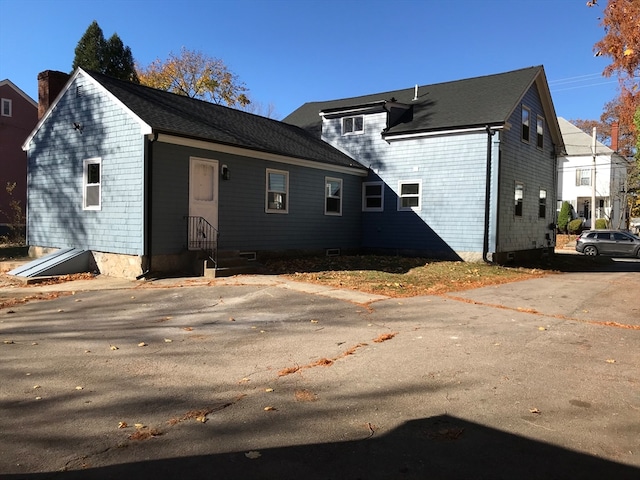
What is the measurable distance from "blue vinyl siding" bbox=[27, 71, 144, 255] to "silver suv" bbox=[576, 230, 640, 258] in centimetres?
2424

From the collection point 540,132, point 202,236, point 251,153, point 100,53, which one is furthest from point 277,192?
point 100,53

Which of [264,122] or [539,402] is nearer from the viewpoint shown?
[539,402]

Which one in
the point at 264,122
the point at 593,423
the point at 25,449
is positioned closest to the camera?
the point at 25,449

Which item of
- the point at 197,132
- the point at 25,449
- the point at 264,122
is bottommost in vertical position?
the point at 25,449

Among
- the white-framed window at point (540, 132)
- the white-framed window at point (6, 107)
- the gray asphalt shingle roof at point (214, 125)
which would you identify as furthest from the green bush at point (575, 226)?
the white-framed window at point (6, 107)

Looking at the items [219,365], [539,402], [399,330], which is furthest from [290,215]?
[539,402]

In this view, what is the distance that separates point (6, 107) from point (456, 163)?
29659 mm

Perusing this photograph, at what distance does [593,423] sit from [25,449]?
14.1ft

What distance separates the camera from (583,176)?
148 ft

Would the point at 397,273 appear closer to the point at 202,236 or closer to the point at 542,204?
the point at 202,236

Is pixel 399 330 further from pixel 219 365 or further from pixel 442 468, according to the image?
pixel 442 468

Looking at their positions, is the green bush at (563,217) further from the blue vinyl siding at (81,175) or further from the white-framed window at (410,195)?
the blue vinyl siding at (81,175)

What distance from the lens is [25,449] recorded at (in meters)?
3.40

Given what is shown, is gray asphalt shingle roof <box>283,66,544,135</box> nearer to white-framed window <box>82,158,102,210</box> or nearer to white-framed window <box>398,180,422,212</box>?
white-framed window <box>398,180,422,212</box>
